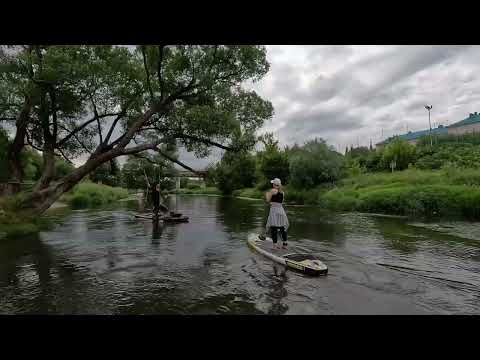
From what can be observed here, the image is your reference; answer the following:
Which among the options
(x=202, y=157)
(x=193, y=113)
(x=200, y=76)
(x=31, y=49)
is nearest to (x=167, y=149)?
(x=202, y=157)

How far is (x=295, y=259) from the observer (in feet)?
33.1

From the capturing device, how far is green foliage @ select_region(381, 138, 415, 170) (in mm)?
51562

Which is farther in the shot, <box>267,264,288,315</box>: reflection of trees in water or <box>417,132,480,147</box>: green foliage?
<box>417,132,480,147</box>: green foliage

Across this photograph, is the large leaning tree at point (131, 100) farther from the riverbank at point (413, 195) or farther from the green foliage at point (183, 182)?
the green foliage at point (183, 182)

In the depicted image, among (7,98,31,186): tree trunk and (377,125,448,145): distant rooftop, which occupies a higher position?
(377,125,448,145): distant rooftop

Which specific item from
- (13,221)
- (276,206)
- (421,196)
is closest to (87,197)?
(13,221)

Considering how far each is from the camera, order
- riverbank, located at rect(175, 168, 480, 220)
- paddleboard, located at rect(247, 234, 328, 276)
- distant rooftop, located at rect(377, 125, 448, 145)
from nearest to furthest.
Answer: paddleboard, located at rect(247, 234, 328, 276)
riverbank, located at rect(175, 168, 480, 220)
distant rooftop, located at rect(377, 125, 448, 145)

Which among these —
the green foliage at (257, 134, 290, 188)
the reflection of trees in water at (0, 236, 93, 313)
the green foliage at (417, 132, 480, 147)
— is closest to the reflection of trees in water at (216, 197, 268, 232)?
the reflection of trees in water at (0, 236, 93, 313)

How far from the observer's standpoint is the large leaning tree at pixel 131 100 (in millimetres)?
15914

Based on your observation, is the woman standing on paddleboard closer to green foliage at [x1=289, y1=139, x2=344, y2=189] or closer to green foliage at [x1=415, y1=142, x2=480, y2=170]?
green foliage at [x1=289, y1=139, x2=344, y2=189]

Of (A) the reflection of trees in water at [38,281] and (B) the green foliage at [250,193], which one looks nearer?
(A) the reflection of trees in water at [38,281]

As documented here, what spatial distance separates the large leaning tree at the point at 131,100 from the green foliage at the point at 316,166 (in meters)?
25.3

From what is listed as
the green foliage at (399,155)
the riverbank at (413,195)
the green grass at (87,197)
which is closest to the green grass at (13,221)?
the green grass at (87,197)

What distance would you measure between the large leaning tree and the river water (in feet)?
17.1
